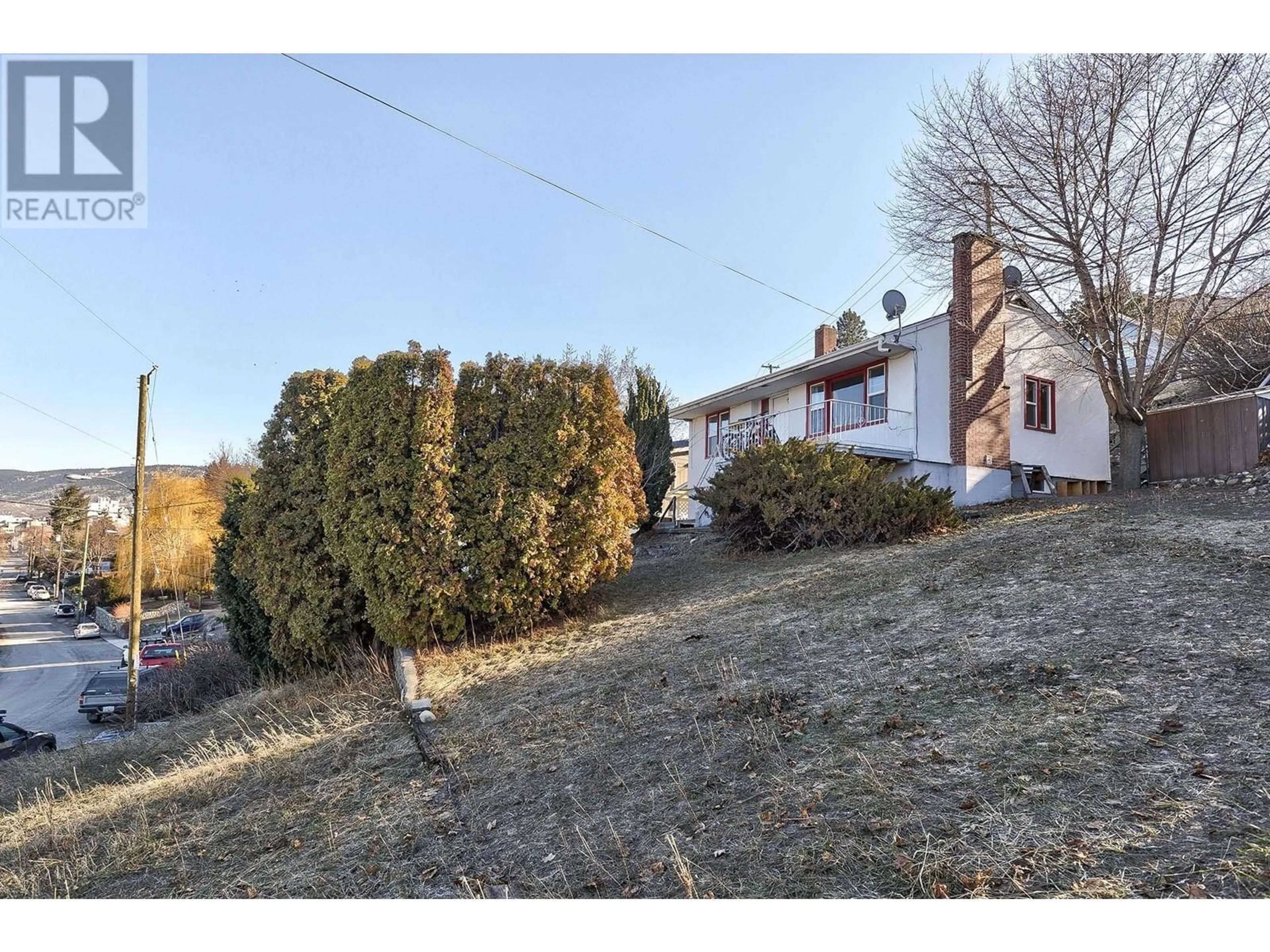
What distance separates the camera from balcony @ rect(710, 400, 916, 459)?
17.1 meters

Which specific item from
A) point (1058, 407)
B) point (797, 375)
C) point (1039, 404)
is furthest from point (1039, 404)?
point (797, 375)

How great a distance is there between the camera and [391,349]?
938cm

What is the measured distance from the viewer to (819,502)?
12414 mm

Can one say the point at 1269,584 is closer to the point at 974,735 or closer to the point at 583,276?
the point at 974,735

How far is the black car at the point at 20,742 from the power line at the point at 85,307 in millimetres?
6470

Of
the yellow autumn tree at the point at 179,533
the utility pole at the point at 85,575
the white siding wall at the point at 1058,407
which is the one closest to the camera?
the white siding wall at the point at 1058,407

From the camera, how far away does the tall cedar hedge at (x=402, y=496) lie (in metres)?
8.94

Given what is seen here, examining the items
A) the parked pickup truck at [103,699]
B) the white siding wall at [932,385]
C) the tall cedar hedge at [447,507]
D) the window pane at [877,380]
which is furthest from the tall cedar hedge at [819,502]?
the parked pickup truck at [103,699]

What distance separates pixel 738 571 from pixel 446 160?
6879 millimetres

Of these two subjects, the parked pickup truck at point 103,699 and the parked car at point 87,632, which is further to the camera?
the parked car at point 87,632

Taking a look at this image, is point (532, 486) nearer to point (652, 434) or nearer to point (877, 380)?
point (877, 380)

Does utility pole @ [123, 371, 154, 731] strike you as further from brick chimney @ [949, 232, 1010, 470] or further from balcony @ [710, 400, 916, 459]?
brick chimney @ [949, 232, 1010, 470]

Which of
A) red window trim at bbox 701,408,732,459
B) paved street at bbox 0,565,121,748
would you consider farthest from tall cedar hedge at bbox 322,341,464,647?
red window trim at bbox 701,408,732,459

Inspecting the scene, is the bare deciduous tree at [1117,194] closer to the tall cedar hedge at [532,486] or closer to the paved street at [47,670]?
the tall cedar hedge at [532,486]
